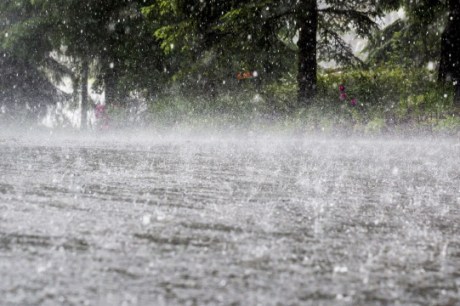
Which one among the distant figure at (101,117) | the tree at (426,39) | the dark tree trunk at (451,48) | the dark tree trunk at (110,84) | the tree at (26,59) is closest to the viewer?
the dark tree trunk at (451,48)

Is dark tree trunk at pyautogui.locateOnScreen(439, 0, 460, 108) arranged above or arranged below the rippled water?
above

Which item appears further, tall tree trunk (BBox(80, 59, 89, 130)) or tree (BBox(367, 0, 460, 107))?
tall tree trunk (BBox(80, 59, 89, 130))

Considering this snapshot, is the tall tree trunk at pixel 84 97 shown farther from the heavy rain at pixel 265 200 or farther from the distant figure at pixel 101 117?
the heavy rain at pixel 265 200

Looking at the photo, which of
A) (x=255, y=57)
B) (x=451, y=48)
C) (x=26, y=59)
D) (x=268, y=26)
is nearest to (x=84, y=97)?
(x=26, y=59)

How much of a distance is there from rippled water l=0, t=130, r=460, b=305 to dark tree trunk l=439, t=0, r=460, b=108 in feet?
30.4

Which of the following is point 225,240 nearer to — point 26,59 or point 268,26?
point 268,26

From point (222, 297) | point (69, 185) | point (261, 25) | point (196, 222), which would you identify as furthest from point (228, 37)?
point (222, 297)

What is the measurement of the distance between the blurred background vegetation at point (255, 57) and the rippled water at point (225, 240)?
7943 mm

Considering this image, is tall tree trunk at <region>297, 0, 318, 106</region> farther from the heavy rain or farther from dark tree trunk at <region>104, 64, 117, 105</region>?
dark tree trunk at <region>104, 64, 117, 105</region>

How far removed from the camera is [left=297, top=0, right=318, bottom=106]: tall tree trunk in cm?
1479

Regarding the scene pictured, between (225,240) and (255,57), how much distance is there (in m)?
15.1

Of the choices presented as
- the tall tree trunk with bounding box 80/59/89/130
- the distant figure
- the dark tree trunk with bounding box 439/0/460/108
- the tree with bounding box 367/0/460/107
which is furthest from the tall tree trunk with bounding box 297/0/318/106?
the tall tree trunk with bounding box 80/59/89/130

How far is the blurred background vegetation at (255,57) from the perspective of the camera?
13.6 metres

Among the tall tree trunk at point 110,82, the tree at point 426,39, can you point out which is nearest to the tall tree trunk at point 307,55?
the tree at point 426,39
